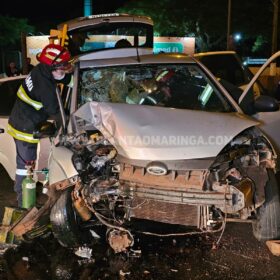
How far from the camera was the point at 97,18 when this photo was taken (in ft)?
22.3

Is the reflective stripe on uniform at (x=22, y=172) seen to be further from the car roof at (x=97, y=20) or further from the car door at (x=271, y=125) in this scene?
the car door at (x=271, y=125)

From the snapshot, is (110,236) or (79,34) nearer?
(110,236)

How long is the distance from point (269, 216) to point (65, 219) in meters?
1.75

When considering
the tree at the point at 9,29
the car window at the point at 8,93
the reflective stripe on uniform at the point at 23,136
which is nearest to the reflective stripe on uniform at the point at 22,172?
the reflective stripe on uniform at the point at 23,136

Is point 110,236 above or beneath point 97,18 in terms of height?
beneath

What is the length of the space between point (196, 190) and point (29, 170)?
1.99 m

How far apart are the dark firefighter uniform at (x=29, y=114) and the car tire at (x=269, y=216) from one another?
85.9 inches

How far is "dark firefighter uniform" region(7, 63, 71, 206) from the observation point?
492 centimetres

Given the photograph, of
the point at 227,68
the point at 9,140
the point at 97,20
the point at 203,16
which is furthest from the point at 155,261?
the point at 203,16

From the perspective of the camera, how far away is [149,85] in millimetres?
5160

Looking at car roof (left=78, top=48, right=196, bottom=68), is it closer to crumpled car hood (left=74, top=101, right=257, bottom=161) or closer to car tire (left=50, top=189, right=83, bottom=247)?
crumpled car hood (left=74, top=101, right=257, bottom=161)

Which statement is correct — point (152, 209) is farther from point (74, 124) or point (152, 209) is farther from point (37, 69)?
point (37, 69)

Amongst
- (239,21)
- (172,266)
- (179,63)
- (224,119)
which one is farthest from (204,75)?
(239,21)

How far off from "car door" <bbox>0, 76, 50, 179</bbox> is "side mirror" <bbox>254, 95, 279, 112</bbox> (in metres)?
2.26
